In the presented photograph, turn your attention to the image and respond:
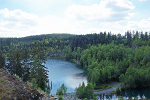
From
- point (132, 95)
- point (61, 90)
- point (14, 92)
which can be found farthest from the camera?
point (132, 95)

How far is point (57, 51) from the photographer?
144 m

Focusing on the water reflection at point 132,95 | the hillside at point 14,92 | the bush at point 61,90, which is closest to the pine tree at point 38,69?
the bush at point 61,90

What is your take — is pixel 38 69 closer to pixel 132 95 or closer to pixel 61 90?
pixel 61 90

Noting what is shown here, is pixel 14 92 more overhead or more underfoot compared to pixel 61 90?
more overhead

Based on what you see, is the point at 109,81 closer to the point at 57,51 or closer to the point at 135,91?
the point at 135,91

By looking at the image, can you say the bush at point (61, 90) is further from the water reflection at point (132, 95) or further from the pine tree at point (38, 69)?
the water reflection at point (132, 95)

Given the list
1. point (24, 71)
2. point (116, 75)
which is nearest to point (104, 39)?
point (116, 75)

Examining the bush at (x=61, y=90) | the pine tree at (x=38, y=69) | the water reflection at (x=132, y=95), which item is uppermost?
the pine tree at (x=38, y=69)

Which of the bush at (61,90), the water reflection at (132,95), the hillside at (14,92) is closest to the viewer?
the hillside at (14,92)

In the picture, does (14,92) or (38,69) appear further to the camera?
(38,69)

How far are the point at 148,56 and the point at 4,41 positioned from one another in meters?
155

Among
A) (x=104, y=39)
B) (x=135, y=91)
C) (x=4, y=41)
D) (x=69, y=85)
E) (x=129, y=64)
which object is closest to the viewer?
(x=135, y=91)

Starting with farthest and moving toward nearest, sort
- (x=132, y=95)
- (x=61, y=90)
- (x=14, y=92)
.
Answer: (x=132, y=95) < (x=61, y=90) < (x=14, y=92)

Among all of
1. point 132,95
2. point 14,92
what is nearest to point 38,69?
point 14,92
